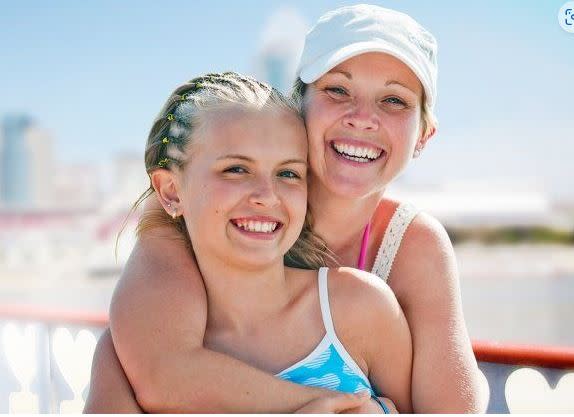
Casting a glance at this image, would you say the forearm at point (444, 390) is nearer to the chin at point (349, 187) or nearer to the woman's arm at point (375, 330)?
the woman's arm at point (375, 330)

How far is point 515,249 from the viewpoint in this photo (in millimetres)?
47938

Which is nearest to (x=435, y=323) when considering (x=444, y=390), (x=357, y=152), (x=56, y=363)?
(x=444, y=390)

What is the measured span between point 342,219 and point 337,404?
1.59 ft

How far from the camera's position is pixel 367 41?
55.2 inches

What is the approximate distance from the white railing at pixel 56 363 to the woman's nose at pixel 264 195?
0.77 meters

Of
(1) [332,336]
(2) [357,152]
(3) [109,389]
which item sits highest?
(2) [357,152]

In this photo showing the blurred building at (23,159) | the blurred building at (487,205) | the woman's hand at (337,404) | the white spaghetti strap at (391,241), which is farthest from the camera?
the blurred building at (23,159)

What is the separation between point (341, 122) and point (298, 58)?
0.23 meters

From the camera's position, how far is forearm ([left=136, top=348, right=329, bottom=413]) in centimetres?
115

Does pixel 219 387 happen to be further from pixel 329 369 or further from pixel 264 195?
pixel 264 195

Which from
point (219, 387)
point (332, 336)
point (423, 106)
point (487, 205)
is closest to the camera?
point (219, 387)

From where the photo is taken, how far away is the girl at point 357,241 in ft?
3.90

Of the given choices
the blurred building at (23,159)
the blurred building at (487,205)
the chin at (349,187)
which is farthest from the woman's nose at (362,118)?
the blurred building at (23,159)

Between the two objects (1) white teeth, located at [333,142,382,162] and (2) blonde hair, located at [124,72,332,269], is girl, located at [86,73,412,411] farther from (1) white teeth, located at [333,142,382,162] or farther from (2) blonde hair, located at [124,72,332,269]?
(1) white teeth, located at [333,142,382,162]
